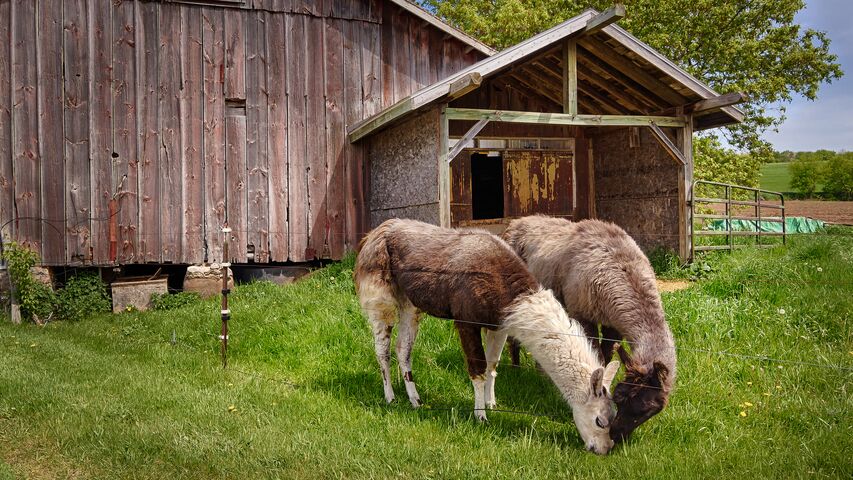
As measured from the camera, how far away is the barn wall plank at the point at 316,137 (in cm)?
1235

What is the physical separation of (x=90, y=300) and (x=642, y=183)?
34.2ft

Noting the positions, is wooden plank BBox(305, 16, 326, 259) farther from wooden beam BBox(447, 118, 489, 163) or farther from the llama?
the llama

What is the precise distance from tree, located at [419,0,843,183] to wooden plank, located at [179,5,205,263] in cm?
1481

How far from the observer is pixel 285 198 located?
12.2m

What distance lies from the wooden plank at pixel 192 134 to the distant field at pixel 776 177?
20.0m

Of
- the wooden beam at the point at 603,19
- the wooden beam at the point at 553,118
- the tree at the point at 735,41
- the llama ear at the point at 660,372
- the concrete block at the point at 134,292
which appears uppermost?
the tree at the point at 735,41

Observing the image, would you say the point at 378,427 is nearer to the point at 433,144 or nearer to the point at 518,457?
the point at 518,457

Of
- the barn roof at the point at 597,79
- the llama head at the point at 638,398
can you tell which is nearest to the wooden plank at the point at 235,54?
the barn roof at the point at 597,79

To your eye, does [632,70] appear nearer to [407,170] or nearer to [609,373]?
[407,170]

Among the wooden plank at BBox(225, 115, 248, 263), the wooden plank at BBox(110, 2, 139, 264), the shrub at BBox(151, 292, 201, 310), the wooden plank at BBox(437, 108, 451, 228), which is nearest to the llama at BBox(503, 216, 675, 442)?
the wooden plank at BBox(437, 108, 451, 228)

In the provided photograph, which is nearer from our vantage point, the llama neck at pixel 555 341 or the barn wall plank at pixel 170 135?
the llama neck at pixel 555 341

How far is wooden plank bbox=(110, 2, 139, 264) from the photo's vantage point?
11523 millimetres

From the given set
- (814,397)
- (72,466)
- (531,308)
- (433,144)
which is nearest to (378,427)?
(531,308)

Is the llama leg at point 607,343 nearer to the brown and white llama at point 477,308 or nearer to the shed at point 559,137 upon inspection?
the brown and white llama at point 477,308
